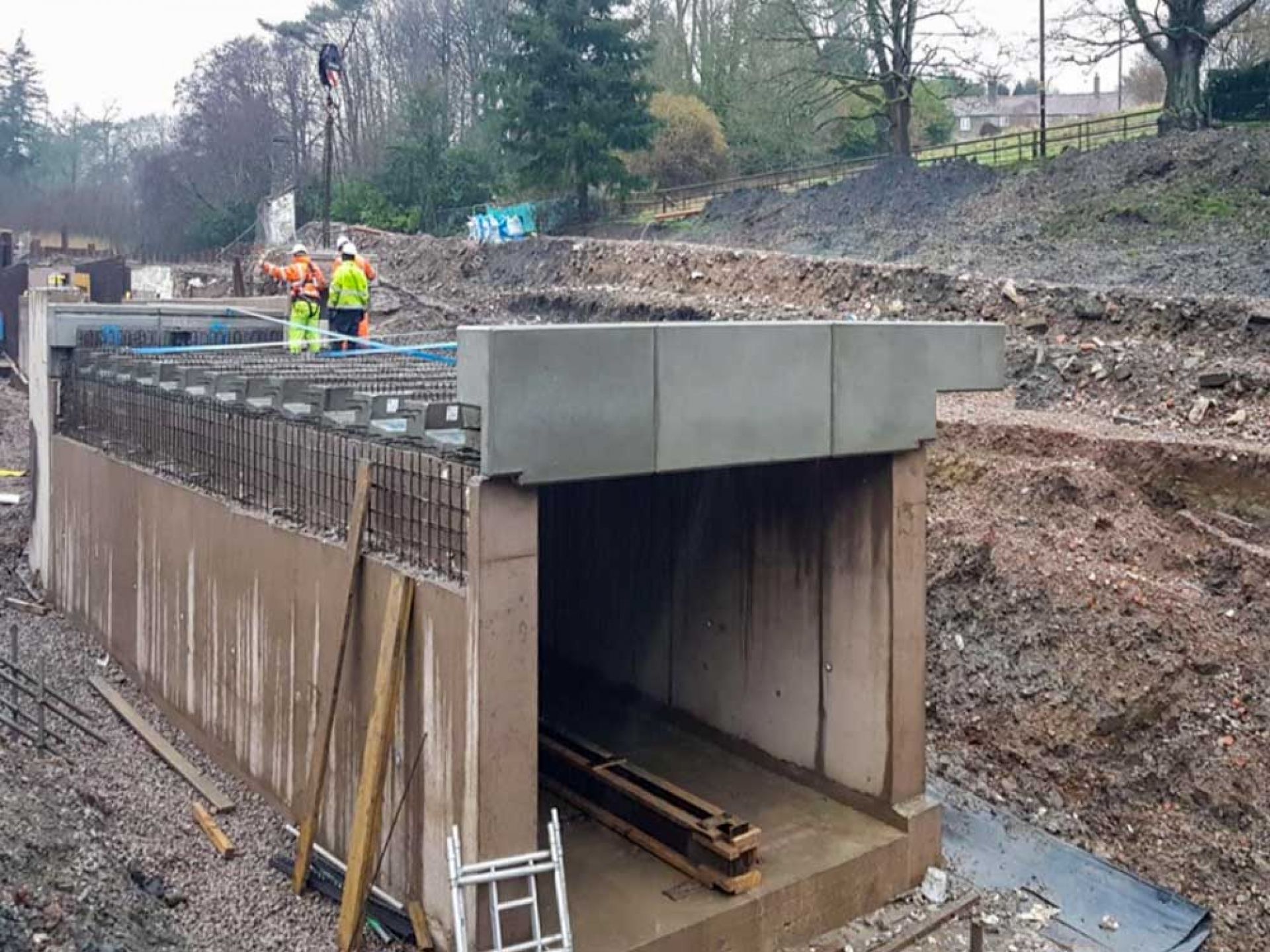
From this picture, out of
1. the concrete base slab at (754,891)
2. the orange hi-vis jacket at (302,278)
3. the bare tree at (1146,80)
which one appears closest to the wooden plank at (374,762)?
the concrete base slab at (754,891)

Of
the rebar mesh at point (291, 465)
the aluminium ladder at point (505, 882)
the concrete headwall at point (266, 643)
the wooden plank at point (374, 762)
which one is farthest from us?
the rebar mesh at point (291, 465)

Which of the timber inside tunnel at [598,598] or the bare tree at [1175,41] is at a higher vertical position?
the bare tree at [1175,41]

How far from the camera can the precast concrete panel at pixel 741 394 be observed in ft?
22.2

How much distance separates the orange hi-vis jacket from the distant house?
165 ft

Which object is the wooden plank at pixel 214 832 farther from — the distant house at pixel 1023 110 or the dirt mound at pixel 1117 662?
the distant house at pixel 1023 110

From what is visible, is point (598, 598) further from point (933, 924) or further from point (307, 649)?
point (933, 924)

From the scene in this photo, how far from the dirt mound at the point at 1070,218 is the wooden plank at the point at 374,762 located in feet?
52.6

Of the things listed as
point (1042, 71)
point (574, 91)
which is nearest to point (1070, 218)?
point (1042, 71)

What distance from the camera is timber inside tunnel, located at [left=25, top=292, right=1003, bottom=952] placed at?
6484mm

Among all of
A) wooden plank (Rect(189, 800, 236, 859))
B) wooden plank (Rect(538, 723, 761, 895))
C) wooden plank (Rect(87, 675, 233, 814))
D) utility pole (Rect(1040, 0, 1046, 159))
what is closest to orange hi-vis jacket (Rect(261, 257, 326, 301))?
wooden plank (Rect(87, 675, 233, 814))

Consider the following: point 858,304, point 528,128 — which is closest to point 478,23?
point 528,128

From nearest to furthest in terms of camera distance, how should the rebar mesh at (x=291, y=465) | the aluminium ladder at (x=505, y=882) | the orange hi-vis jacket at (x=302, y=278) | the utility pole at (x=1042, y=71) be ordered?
the aluminium ladder at (x=505, y=882) < the rebar mesh at (x=291, y=465) < the orange hi-vis jacket at (x=302, y=278) < the utility pole at (x=1042, y=71)

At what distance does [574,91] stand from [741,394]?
29.7 m

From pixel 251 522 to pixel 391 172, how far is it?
3568cm
